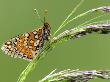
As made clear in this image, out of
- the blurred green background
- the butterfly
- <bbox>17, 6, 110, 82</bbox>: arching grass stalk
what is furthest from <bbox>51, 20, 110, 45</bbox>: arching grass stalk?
the blurred green background

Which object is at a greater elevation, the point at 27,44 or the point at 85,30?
the point at 27,44

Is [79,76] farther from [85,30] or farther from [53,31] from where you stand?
[53,31]

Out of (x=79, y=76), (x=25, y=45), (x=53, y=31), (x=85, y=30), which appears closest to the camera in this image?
(x=79, y=76)

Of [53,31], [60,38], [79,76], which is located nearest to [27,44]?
[60,38]

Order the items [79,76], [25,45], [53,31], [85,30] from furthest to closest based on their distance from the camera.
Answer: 1. [53,31]
2. [25,45]
3. [85,30]
4. [79,76]

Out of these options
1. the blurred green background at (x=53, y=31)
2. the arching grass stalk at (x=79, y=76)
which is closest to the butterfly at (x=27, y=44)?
the arching grass stalk at (x=79, y=76)
